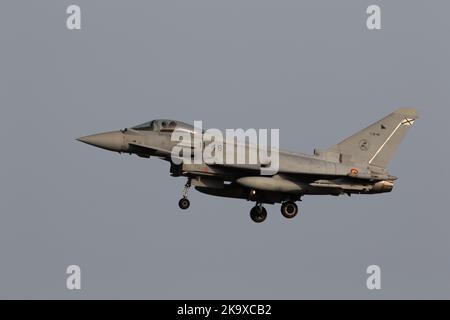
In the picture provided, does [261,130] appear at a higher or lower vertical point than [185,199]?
higher

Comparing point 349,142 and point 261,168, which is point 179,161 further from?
point 349,142

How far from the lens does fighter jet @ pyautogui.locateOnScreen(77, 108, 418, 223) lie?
1244 inches

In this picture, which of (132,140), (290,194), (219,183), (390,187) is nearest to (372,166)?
(390,187)

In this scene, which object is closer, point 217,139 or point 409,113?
point 217,139

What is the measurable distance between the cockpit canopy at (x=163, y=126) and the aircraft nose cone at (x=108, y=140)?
683 mm

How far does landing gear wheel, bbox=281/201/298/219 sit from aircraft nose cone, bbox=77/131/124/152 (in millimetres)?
5968

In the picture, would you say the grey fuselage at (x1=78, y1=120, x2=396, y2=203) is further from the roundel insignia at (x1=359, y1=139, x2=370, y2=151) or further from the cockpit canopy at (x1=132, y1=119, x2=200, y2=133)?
the roundel insignia at (x1=359, y1=139, x2=370, y2=151)

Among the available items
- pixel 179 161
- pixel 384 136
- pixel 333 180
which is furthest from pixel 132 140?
pixel 384 136

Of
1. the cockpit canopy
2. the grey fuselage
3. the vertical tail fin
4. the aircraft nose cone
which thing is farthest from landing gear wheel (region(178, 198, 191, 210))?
the vertical tail fin

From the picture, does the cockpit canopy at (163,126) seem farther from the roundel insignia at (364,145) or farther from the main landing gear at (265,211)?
the roundel insignia at (364,145)

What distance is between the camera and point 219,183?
32.7 meters

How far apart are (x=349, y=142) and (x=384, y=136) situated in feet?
4.28

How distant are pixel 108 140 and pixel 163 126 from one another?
1799 millimetres

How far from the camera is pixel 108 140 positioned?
31531 mm
